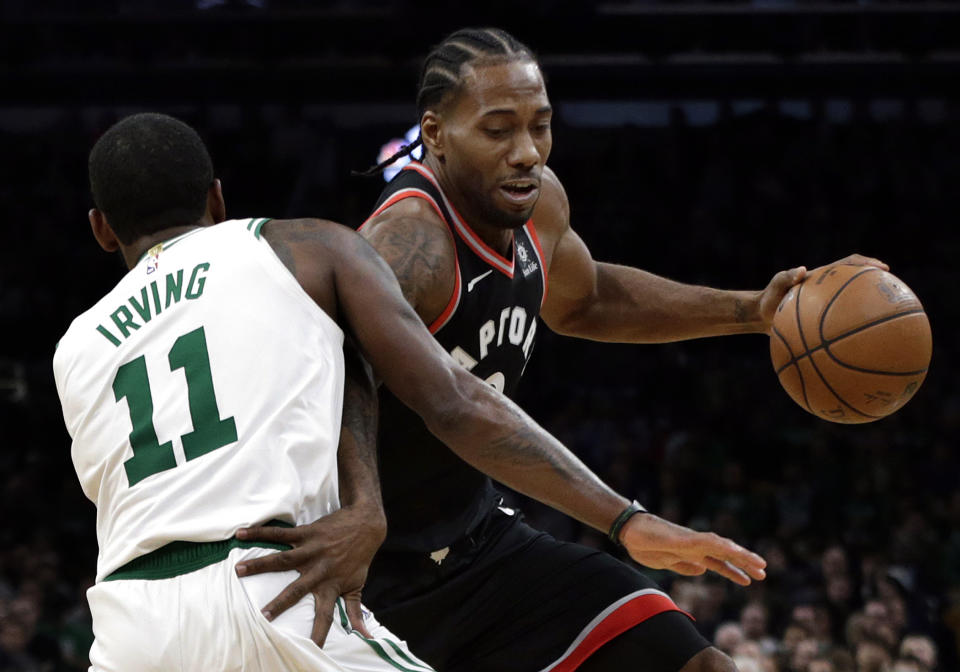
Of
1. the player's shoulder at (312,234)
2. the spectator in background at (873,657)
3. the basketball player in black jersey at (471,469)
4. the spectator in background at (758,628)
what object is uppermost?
the player's shoulder at (312,234)

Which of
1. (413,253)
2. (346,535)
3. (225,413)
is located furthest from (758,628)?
(225,413)

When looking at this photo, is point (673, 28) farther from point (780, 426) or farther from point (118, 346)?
point (118, 346)

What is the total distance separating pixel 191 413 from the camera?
2.29m

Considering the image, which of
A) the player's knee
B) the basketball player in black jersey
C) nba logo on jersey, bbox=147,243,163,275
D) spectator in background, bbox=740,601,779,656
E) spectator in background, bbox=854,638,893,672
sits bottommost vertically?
spectator in background, bbox=740,601,779,656

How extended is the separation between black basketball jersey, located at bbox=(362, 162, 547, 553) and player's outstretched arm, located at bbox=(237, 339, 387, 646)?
77 centimetres

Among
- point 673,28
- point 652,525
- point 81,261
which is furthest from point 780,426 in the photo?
point 652,525

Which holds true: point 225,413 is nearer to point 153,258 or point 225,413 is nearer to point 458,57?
point 153,258

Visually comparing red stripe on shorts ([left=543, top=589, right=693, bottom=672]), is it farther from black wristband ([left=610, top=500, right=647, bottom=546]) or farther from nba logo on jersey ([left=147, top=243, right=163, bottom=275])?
nba logo on jersey ([left=147, top=243, right=163, bottom=275])

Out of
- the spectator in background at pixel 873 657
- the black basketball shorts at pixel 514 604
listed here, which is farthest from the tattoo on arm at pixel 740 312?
the spectator in background at pixel 873 657

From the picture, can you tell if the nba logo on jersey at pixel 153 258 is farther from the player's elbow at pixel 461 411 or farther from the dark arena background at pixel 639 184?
the dark arena background at pixel 639 184

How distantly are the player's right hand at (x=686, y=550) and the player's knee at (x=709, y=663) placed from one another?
24.1 inches

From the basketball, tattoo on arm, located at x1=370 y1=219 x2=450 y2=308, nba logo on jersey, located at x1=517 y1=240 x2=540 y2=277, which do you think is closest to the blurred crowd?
the basketball

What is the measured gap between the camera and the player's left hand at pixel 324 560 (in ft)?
7.34

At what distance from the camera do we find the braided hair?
3.43 m
